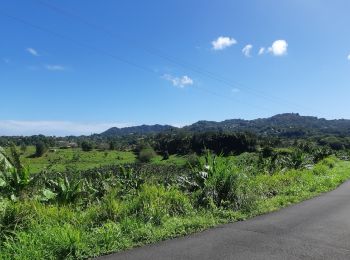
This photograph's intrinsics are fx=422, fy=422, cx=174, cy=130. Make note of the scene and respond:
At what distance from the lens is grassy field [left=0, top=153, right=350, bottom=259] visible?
5.84 m

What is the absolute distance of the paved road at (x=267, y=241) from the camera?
5.91 meters

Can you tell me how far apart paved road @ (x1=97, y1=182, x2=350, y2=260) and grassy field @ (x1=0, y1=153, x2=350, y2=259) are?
15.8 inches

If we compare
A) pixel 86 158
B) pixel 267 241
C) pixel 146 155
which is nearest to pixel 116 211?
pixel 267 241

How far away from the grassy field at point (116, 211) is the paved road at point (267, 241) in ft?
1.31

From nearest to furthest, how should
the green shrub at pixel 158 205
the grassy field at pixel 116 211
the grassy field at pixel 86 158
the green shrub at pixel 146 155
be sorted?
the grassy field at pixel 116 211 < the green shrub at pixel 158 205 < the grassy field at pixel 86 158 < the green shrub at pixel 146 155

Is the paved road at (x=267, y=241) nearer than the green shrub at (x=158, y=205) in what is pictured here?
Yes

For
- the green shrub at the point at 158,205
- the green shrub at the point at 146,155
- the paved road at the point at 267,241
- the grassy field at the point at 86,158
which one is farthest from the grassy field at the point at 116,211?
the green shrub at the point at 146,155

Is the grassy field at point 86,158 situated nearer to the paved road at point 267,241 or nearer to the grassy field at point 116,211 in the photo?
the grassy field at point 116,211

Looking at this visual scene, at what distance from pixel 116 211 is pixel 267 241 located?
268 centimetres

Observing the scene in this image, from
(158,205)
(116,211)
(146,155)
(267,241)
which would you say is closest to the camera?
(267,241)

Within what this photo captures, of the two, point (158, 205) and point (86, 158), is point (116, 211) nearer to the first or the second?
point (158, 205)

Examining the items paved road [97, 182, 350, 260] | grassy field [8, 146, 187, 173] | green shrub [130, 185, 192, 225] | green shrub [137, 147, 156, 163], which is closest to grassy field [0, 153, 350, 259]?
green shrub [130, 185, 192, 225]

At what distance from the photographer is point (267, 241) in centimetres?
667

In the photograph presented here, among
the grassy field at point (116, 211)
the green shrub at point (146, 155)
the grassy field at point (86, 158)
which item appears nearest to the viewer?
the grassy field at point (116, 211)
